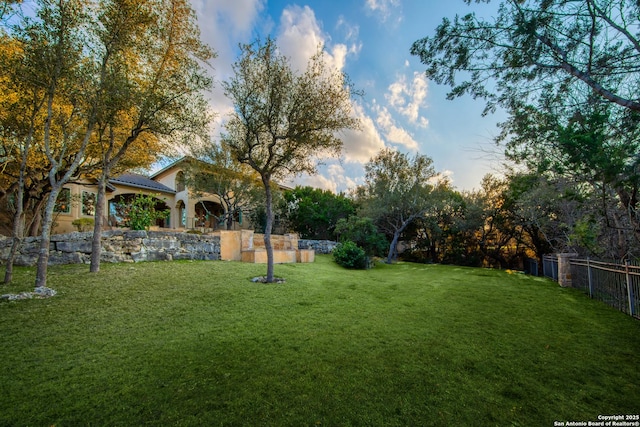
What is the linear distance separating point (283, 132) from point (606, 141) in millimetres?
7120

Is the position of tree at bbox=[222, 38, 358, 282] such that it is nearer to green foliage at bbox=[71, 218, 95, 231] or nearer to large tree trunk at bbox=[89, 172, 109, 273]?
large tree trunk at bbox=[89, 172, 109, 273]

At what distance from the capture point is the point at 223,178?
19.0 m

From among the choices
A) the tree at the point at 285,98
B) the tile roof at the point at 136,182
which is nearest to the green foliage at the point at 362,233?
the tree at the point at 285,98

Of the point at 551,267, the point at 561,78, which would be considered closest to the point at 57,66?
the point at 561,78

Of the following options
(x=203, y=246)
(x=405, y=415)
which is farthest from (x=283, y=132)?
(x=405, y=415)

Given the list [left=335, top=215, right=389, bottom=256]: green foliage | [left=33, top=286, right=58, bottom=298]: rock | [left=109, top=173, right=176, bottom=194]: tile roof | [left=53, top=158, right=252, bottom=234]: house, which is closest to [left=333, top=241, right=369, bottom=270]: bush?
[left=335, top=215, right=389, bottom=256]: green foliage

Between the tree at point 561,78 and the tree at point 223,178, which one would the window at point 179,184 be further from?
the tree at point 561,78

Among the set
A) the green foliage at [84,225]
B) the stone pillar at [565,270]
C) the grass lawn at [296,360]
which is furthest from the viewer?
the green foliage at [84,225]

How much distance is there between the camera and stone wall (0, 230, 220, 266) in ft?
25.2

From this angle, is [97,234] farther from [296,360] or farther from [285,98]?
[296,360]

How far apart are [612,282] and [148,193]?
959 inches

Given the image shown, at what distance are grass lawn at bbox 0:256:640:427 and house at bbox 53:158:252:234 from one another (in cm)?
1009

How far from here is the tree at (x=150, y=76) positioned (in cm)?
661

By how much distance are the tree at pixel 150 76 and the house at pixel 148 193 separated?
614 cm
